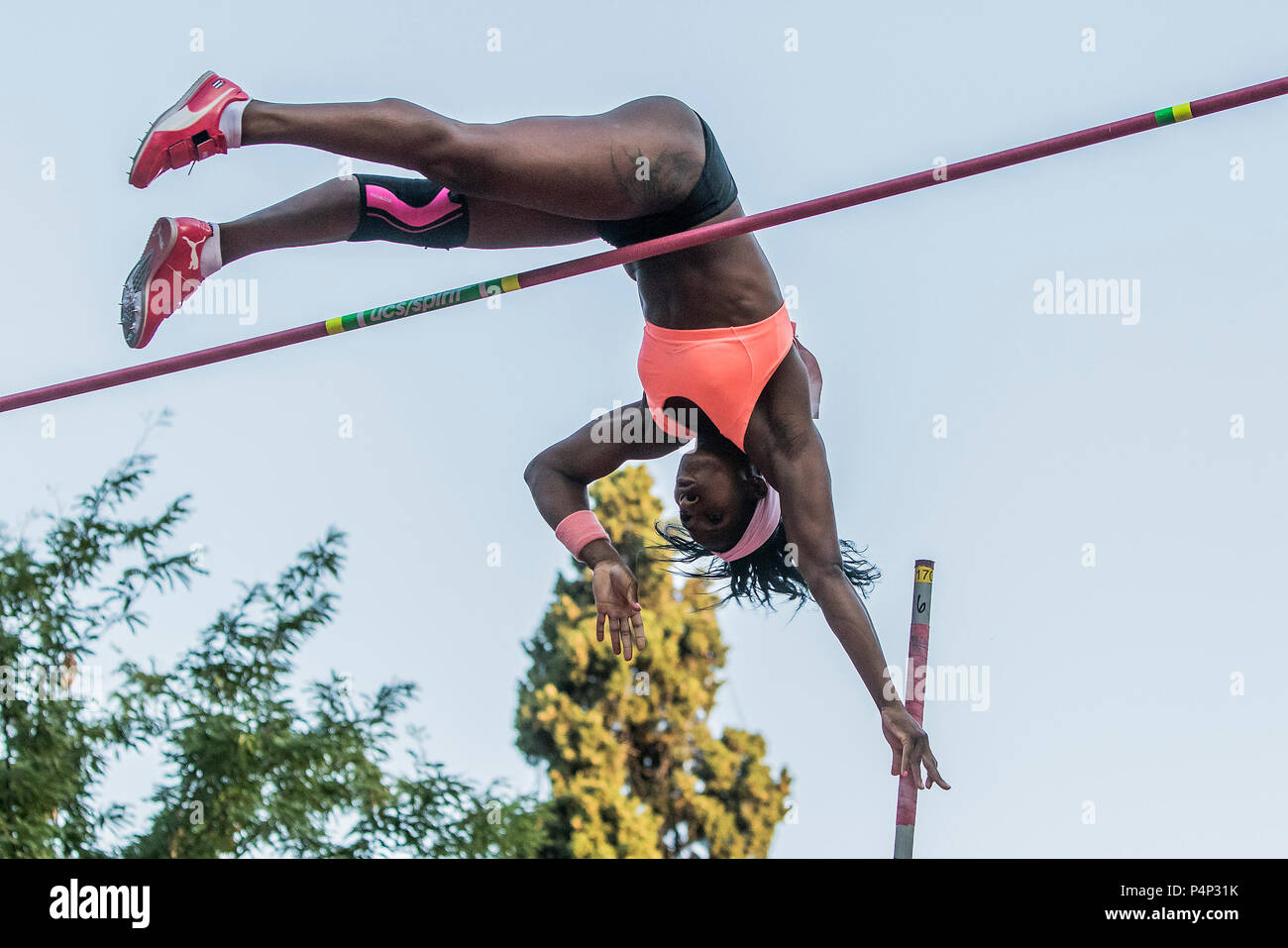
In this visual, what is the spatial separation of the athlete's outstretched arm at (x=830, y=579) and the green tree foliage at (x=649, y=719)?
Result: 891 cm

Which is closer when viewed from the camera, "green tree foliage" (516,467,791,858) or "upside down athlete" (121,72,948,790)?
"upside down athlete" (121,72,948,790)

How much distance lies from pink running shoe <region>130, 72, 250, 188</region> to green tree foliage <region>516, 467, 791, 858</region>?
9.57m

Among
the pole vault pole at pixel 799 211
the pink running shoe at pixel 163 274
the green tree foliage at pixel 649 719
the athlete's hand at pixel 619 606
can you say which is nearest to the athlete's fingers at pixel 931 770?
the athlete's hand at pixel 619 606

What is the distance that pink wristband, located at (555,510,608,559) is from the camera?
4.29 metres

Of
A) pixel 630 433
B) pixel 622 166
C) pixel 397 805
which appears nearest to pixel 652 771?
pixel 397 805

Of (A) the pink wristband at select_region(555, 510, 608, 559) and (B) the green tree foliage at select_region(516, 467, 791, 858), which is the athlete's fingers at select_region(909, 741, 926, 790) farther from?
(B) the green tree foliage at select_region(516, 467, 791, 858)

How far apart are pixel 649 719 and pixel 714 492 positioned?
9608 millimetres

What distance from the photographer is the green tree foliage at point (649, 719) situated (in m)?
13.2

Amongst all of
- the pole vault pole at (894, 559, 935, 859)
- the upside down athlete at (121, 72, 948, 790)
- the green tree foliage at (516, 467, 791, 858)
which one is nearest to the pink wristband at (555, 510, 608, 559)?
the upside down athlete at (121, 72, 948, 790)

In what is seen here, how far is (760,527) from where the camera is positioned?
440cm

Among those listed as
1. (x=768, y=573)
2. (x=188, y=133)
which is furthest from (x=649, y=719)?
(x=188, y=133)

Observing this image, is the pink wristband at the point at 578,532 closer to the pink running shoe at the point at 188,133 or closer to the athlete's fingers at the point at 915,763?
the athlete's fingers at the point at 915,763
